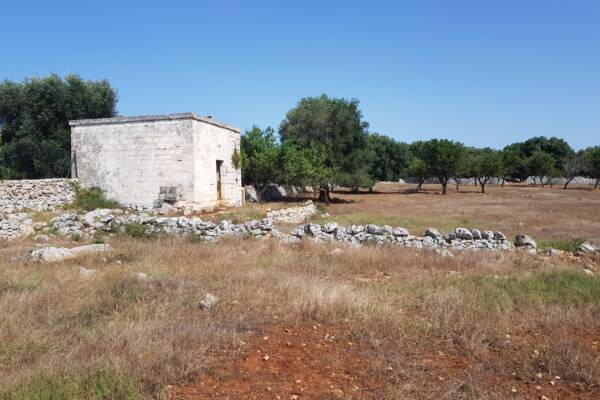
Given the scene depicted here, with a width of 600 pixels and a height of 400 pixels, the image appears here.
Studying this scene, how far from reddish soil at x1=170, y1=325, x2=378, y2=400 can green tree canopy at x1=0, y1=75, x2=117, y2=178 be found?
79.7 feet

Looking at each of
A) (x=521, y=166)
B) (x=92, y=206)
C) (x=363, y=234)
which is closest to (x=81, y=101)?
(x=92, y=206)

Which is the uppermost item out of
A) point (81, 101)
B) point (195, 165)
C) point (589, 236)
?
point (81, 101)

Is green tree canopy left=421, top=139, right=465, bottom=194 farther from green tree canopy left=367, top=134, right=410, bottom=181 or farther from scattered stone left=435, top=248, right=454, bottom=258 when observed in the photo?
scattered stone left=435, top=248, right=454, bottom=258

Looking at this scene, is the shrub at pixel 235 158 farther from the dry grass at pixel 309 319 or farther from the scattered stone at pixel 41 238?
the dry grass at pixel 309 319

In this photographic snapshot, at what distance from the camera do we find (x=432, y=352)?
455 centimetres

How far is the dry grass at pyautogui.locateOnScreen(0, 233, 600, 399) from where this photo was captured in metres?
3.83

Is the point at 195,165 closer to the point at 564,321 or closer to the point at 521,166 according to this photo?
the point at 564,321

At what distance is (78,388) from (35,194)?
1771 centimetres

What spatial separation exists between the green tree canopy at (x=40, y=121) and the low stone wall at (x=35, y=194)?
262 inches

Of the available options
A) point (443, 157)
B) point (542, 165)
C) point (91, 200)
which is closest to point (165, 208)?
point (91, 200)

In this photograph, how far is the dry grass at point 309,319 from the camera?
3834 mm

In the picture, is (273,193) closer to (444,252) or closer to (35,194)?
(35,194)

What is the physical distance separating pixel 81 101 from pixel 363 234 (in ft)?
69.1

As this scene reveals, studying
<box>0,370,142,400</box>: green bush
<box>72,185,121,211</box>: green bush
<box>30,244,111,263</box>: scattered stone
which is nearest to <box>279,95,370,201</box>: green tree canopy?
<box>72,185,121,211</box>: green bush
